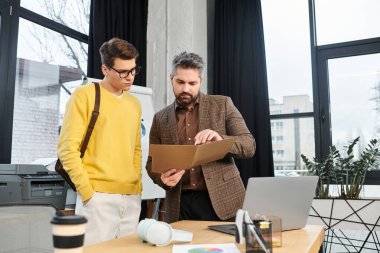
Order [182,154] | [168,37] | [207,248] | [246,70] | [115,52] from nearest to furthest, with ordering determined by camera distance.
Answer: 1. [207,248]
2. [182,154]
3. [115,52]
4. [168,37]
5. [246,70]

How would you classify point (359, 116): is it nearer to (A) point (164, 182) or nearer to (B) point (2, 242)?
(A) point (164, 182)

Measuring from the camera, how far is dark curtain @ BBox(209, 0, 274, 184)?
3.64 metres

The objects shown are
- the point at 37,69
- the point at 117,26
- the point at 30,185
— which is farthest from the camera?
the point at 117,26

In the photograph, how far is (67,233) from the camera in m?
0.50

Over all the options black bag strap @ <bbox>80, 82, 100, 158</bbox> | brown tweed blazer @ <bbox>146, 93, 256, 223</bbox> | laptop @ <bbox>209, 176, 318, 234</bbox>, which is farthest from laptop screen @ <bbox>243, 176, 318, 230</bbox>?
black bag strap @ <bbox>80, 82, 100, 158</bbox>

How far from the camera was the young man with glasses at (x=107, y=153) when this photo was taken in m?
1.50

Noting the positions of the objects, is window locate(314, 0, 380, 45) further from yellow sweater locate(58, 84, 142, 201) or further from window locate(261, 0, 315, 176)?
yellow sweater locate(58, 84, 142, 201)

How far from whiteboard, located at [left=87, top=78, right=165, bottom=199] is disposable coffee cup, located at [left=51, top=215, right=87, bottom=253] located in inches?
98.6

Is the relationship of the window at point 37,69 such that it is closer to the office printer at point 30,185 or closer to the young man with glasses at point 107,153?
the office printer at point 30,185

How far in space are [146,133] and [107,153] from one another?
5.19ft

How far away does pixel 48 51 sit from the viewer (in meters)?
3.13

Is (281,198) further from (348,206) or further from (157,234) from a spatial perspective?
(348,206)

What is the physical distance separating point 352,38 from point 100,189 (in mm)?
3102

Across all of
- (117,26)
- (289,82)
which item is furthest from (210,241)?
(289,82)
